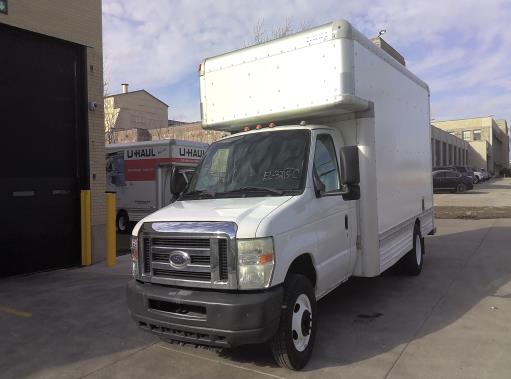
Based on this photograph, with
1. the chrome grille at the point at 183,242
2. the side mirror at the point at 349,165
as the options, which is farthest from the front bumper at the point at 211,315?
the side mirror at the point at 349,165

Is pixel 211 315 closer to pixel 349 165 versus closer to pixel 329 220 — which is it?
pixel 329 220

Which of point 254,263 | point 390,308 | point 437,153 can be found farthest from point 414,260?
point 437,153

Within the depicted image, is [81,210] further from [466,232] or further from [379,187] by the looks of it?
[466,232]

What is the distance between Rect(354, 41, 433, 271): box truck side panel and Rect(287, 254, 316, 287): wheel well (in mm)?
1526

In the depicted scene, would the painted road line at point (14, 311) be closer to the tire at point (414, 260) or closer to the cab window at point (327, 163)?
the cab window at point (327, 163)

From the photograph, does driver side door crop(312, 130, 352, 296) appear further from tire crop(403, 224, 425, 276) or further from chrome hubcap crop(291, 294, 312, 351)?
tire crop(403, 224, 425, 276)

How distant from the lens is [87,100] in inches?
408

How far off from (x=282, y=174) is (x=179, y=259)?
1.45 m

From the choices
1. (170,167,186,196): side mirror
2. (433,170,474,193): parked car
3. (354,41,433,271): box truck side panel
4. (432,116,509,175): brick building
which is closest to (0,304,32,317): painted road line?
(170,167,186,196): side mirror

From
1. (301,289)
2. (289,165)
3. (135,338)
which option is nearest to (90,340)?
(135,338)

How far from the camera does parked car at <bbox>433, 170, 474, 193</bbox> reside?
35.4 m

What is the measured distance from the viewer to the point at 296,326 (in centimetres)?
456

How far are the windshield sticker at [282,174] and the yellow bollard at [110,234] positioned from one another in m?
6.09

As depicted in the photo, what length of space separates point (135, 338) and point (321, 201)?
2.63 metres
